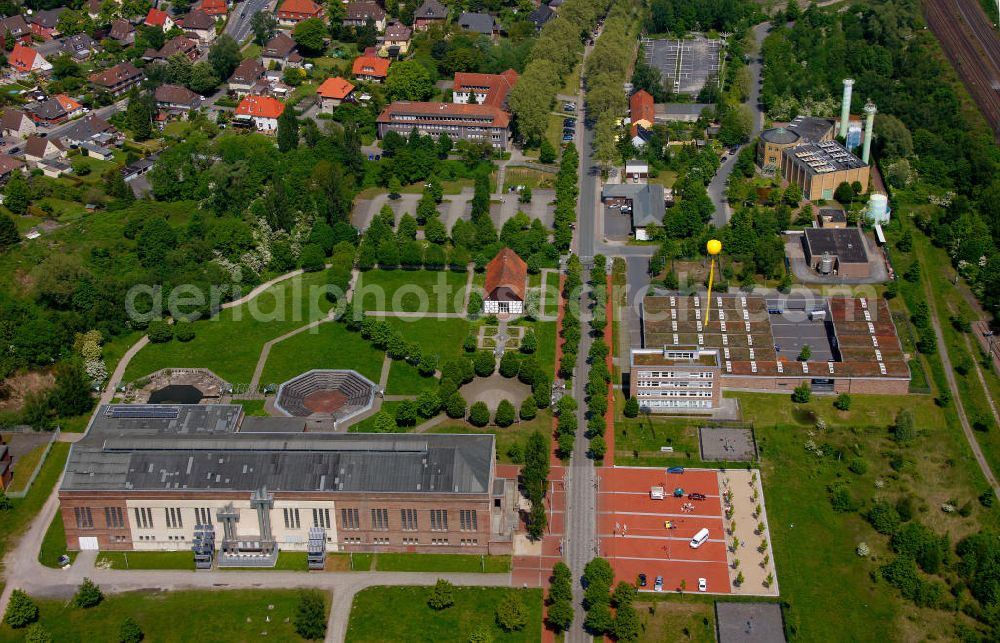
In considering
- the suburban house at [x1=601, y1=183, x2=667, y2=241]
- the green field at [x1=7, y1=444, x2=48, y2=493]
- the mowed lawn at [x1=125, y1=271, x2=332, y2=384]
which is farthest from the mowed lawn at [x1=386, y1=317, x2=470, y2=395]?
the green field at [x1=7, y1=444, x2=48, y2=493]

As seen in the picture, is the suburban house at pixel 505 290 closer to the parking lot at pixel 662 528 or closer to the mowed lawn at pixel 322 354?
the mowed lawn at pixel 322 354

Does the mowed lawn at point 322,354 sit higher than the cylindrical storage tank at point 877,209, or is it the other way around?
the cylindrical storage tank at point 877,209

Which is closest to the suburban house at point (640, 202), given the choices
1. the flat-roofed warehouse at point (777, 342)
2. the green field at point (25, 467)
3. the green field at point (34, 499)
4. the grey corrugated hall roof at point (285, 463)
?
the flat-roofed warehouse at point (777, 342)

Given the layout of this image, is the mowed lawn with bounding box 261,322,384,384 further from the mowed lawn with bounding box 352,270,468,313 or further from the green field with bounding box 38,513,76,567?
the green field with bounding box 38,513,76,567

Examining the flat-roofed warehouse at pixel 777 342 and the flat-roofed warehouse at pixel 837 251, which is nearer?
the flat-roofed warehouse at pixel 777 342

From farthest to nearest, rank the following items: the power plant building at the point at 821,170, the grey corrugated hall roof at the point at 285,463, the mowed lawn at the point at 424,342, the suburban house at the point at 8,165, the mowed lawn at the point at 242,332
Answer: the suburban house at the point at 8,165, the power plant building at the point at 821,170, the mowed lawn at the point at 242,332, the mowed lawn at the point at 424,342, the grey corrugated hall roof at the point at 285,463

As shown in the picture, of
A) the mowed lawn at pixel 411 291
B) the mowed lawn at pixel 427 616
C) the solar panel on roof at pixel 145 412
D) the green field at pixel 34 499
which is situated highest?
the solar panel on roof at pixel 145 412

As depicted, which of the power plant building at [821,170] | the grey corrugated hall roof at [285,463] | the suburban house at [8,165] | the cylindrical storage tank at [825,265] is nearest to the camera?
the grey corrugated hall roof at [285,463]
